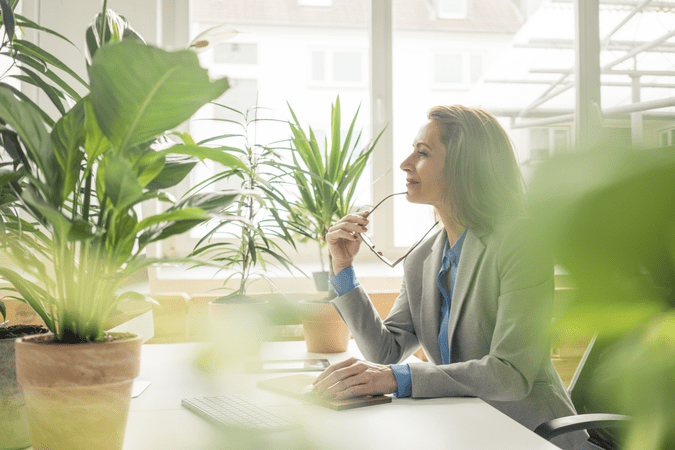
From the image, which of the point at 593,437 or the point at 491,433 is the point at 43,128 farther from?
the point at 593,437

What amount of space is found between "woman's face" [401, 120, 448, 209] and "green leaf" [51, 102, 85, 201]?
1.08 m

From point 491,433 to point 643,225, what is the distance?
0.89 meters

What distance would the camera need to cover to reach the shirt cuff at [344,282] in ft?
5.22

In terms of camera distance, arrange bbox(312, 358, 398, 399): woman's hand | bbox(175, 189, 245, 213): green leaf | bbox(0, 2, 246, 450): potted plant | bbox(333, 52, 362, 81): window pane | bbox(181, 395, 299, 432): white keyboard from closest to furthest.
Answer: bbox(0, 2, 246, 450): potted plant, bbox(175, 189, 245, 213): green leaf, bbox(181, 395, 299, 432): white keyboard, bbox(312, 358, 398, 399): woman's hand, bbox(333, 52, 362, 81): window pane

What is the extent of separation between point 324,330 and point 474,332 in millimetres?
482

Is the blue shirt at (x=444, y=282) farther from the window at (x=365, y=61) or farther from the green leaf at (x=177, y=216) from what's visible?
the window at (x=365, y=61)

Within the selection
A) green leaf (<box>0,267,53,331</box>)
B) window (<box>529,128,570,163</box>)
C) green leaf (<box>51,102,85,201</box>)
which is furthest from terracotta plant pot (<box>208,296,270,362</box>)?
window (<box>529,128,570,163</box>)

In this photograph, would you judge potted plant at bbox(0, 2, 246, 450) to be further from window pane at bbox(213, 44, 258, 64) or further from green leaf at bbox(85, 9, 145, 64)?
window pane at bbox(213, 44, 258, 64)

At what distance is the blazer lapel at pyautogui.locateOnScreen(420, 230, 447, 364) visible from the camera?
61.5 inches

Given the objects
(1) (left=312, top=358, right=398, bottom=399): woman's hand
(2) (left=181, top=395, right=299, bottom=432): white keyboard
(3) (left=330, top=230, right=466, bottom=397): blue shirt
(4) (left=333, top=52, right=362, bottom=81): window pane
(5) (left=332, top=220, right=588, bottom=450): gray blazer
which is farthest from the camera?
(4) (left=333, top=52, right=362, bottom=81): window pane

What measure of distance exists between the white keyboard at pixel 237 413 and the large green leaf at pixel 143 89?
501mm

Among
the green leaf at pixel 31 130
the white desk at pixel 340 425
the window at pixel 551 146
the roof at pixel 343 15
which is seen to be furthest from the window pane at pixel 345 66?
the window at pixel 551 146

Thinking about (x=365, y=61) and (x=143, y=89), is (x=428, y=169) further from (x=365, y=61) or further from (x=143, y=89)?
(x=365, y=61)

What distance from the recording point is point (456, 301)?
1453 millimetres
